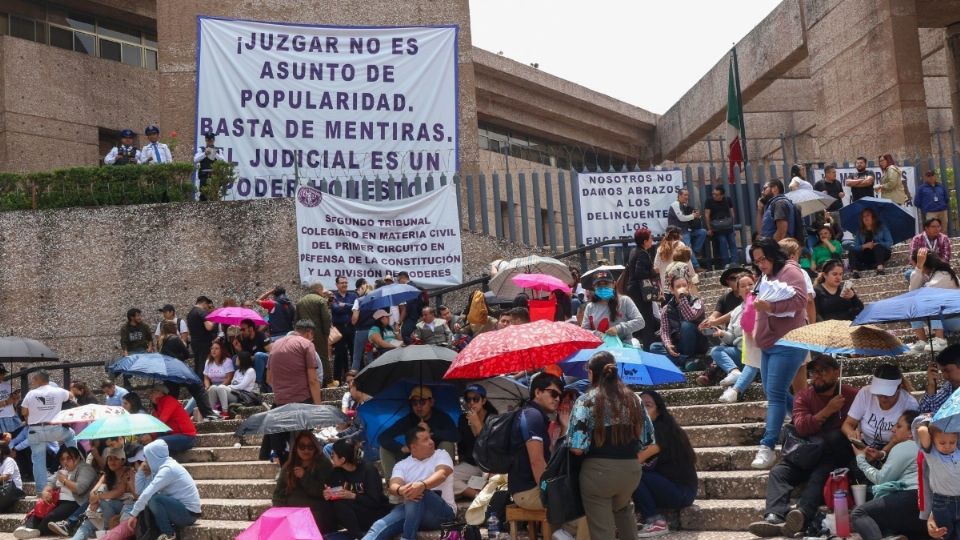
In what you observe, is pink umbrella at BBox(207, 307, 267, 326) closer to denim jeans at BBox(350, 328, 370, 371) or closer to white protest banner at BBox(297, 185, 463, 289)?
denim jeans at BBox(350, 328, 370, 371)

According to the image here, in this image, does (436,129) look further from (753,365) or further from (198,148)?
(753,365)

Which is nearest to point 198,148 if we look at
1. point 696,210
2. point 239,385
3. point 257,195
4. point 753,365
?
point 257,195

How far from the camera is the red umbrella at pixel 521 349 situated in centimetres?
1032

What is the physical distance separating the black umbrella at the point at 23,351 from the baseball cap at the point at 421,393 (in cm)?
692

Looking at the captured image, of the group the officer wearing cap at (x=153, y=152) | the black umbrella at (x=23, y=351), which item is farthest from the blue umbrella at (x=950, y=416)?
the officer wearing cap at (x=153, y=152)

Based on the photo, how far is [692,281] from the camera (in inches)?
565

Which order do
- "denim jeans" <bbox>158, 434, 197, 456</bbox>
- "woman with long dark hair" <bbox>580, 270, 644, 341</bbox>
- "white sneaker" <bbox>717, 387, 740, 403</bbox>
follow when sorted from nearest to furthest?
"white sneaker" <bbox>717, 387, 740, 403</bbox>
"woman with long dark hair" <bbox>580, 270, 644, 341</bbox>
"denim jeans" <bbox>158, 434, 197, 456</bbox>

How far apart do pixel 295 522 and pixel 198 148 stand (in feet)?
37.9

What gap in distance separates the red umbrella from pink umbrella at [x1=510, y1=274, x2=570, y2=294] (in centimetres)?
397

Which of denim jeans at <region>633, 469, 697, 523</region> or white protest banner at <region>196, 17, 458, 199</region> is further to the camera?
white protest banner at <region>196, 17, 458, 199</region>

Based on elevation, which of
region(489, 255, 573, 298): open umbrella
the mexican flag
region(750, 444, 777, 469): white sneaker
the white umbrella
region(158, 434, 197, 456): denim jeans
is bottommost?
region(750, 444, 777, 469): white sneaker

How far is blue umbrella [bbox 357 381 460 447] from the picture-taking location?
37.2 feet

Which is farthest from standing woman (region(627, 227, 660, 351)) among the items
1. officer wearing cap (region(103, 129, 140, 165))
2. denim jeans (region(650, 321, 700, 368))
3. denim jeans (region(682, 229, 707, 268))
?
officer wearing cap (region(103, 129, 140, 165))

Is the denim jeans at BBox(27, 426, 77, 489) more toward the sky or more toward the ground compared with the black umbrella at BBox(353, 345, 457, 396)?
more toward the ground
